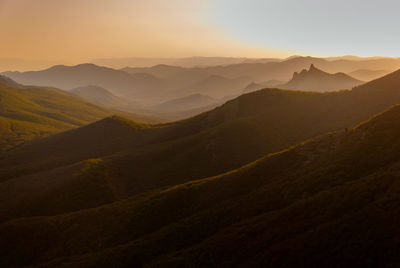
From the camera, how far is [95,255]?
43.1 m

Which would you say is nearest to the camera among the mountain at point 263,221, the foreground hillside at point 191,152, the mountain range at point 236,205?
the mountain at point 263,221

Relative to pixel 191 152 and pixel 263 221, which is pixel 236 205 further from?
pixel 191 152

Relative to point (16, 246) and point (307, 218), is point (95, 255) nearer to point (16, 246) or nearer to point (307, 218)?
point (16, 246)

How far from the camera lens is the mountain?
88.3ft

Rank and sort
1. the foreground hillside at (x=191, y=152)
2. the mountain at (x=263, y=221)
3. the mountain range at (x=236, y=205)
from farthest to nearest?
the foreground hillside at (x=191, y=152) → the mountain range at (x=236, y=205) → the mountain at (x=263, y=221)

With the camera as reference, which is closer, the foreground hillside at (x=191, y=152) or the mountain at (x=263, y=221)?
the mountain at (x=263, y=221)

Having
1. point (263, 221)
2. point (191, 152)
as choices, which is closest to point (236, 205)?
point (263, 221)

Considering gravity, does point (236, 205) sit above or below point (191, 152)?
above

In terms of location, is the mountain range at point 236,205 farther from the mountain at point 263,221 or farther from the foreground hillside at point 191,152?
the foreground hillside at point 191,152

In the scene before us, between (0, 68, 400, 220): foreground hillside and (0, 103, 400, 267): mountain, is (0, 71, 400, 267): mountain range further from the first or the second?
(0, 68, 400, 220): foreground hillside

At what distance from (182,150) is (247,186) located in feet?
171

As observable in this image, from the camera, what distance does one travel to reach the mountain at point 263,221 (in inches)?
1059

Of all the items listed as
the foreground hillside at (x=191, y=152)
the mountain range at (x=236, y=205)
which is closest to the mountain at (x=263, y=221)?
the mountain range at (x=236, y=205)

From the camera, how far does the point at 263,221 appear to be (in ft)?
114
